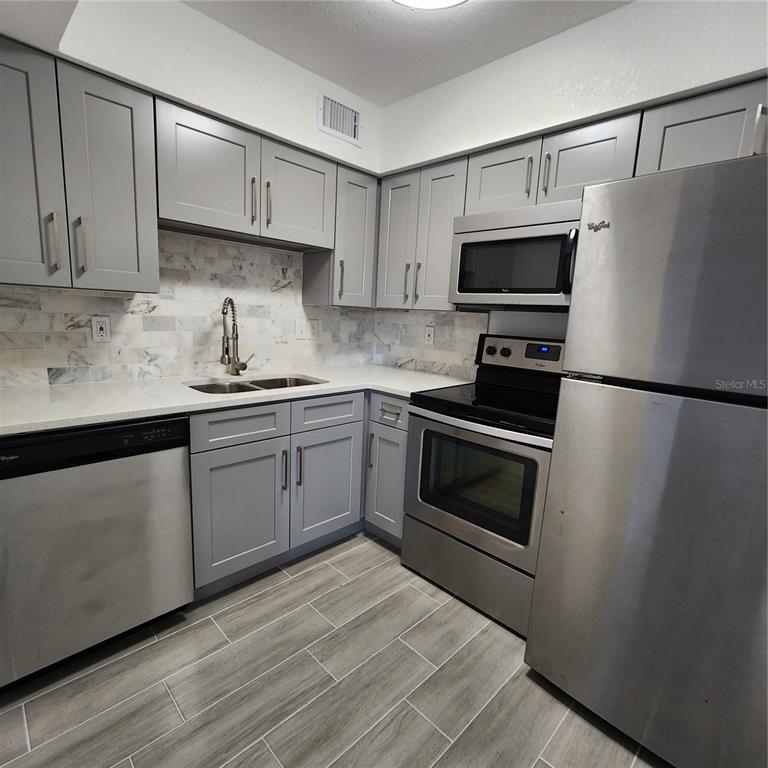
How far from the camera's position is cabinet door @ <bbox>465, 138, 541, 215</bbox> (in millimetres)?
1969

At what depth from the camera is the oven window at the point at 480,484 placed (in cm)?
168

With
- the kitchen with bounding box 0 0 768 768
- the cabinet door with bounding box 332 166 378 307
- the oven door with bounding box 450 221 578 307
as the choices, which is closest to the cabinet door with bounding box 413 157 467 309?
the kitchen with bounding box 0 0 768 768

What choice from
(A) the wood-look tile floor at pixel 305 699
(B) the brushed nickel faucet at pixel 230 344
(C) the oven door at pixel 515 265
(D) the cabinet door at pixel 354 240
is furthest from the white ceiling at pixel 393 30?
(A) the wood-look tile floor at pixel 305 699

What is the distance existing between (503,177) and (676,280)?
121cm

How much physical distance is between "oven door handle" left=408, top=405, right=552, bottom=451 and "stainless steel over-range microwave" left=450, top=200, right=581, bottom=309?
58cm

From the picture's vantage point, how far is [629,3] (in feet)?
5.30

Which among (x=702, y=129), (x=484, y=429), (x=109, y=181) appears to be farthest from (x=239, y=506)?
(x=702, y=129)

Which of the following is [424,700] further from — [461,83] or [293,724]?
[461,83]

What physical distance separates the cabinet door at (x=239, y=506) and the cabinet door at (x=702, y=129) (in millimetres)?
1973

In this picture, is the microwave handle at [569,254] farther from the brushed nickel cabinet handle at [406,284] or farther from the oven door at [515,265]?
the brushed nickel cabinet handle at [406,284]

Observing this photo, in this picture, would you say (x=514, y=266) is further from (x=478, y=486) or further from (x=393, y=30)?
(x=393, y=30)

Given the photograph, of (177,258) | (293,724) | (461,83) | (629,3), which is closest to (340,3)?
(461,83)

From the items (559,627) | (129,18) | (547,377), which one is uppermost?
(129,18)

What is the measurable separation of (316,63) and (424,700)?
2.86 m
